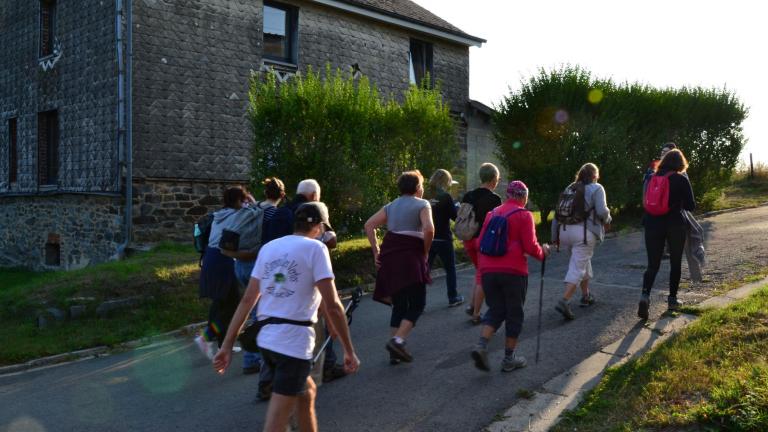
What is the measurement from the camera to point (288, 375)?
3846 millimetres

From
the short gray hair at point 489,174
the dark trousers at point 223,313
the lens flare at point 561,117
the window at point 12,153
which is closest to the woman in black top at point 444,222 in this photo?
the short gray hair at point 489,174

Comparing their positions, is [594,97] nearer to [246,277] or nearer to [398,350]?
[398,350]

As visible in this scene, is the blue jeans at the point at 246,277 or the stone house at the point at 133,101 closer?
the blue jeans at the point at 246,277

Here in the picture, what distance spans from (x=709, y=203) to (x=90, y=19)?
61.3ft

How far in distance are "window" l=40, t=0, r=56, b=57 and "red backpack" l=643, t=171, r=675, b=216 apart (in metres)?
15.5

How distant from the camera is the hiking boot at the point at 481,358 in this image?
605 cm

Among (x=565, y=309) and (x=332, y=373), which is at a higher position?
(x=565, y=309)

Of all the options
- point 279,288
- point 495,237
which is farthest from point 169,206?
point 279,288

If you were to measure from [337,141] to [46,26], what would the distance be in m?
10.3

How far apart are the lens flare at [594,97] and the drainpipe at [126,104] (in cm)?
1153

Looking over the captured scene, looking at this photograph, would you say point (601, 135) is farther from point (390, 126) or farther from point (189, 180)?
point (189, 180)

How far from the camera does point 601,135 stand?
17.3 metres

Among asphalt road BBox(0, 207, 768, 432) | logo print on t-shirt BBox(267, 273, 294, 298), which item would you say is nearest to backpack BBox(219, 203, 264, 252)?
asphalt road BBox(0, 207, 768, 432)

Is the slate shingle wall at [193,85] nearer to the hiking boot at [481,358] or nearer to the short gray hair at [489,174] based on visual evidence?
the short gray hair at [489,174]
